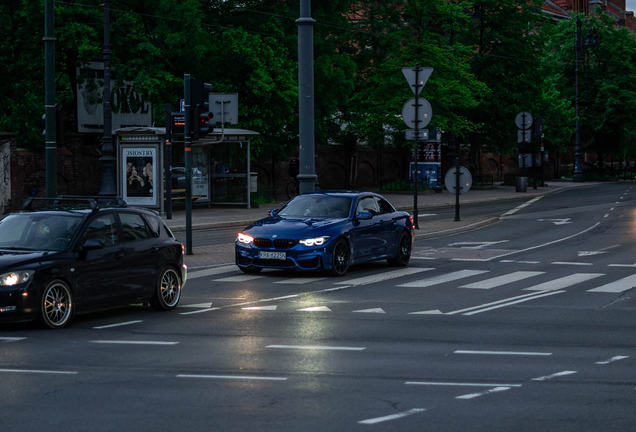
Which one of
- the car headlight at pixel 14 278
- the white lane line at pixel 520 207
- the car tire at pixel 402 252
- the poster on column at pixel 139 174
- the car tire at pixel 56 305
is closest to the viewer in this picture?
the car headlight at pixel 14 278

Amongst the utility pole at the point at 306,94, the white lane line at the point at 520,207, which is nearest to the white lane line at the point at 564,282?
the utility pole at the point at 306,94

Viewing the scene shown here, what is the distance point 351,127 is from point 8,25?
873 inches

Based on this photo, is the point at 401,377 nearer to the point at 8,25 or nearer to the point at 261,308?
the point at 261,308

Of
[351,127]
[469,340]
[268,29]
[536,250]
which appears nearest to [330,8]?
[268,29]

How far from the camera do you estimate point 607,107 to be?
3019 inches

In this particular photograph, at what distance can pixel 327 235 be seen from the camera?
15.9m

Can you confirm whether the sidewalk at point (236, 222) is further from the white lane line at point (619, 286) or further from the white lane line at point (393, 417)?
the white lane line at point (393, 417)

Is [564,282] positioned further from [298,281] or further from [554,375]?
[554,375]

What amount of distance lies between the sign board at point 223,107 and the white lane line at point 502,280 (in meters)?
7.63

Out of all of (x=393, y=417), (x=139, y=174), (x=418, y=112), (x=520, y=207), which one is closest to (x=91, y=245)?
(x=393, y=417)

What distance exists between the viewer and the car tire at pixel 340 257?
16.1 metres

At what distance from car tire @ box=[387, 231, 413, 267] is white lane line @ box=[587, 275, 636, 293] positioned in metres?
4.02

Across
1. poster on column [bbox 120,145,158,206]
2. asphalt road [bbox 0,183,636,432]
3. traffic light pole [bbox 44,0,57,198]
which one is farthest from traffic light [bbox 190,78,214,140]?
poster on column [bbox 120,145,158,206]

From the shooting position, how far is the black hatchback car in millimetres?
10523
